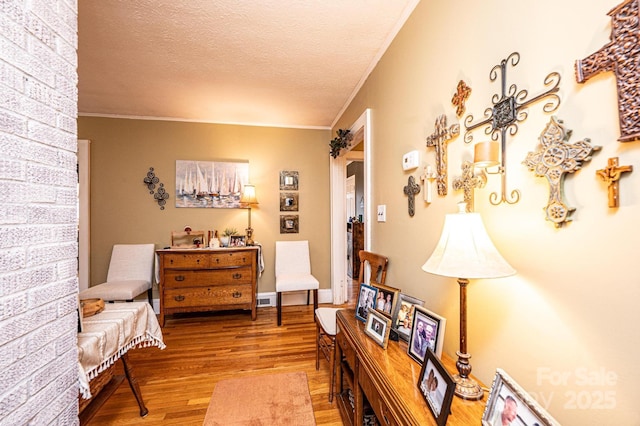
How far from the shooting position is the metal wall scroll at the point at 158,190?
11.7 feet

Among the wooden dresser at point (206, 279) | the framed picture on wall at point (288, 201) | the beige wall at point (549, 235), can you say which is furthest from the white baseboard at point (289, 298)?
the beige wall at point (549, 235)

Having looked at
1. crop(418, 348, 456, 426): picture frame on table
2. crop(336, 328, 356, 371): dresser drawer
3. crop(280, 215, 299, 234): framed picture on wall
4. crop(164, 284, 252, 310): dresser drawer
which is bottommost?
crop(164, 284, 252, 310): dresser drawer

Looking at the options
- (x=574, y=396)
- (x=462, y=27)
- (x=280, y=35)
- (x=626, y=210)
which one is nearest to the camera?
(x=626, y=210)

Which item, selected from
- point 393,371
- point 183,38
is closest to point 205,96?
point 183,38

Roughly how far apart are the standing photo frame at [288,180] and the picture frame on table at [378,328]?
2.68 meters

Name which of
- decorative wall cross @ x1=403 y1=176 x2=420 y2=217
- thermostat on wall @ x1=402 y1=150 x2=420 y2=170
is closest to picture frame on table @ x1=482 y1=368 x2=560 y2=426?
decorative wall cross @ x1=403 y1=176 x2=420 y2=217

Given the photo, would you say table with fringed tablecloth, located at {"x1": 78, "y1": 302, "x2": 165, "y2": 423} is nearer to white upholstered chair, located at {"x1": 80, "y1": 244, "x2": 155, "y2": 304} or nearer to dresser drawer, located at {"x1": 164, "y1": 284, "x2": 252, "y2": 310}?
dresser drawer, located at {"x1": 164, "y1": 284, "x2": 252, "y2": 310}

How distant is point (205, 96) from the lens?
9.71 feet

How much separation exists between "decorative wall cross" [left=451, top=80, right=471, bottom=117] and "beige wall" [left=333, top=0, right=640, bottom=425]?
0.09 ft

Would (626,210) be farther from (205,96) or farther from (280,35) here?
(205,96)

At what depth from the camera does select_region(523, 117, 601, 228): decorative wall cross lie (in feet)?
2.49

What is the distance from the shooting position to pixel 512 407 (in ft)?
2.31

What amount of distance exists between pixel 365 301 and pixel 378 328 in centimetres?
31

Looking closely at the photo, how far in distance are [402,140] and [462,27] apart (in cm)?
68
